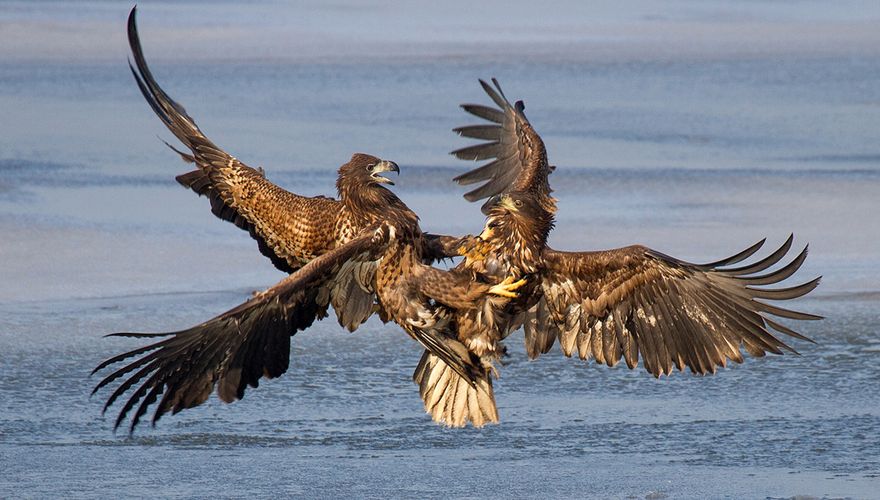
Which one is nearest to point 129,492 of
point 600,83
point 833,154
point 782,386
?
point 782,386

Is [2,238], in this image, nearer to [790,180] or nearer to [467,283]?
[467,283]

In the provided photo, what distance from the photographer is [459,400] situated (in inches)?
260

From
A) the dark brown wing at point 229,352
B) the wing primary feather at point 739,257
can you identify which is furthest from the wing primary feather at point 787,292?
the dark brown wing at point 229,352

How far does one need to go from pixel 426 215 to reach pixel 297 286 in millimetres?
4359

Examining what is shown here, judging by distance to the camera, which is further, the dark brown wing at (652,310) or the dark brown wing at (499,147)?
the dark brown wing at (499,147)

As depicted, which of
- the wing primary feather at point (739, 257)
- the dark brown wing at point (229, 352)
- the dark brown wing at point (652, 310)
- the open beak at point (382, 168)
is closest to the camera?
the dark brown wing at point (229, 352)

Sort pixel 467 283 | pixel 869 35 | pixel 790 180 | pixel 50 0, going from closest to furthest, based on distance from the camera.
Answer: pixel 467 283 < pixel 790 180 < pixel 869 35 < pixel 50 0

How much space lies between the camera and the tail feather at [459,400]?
6590 mm

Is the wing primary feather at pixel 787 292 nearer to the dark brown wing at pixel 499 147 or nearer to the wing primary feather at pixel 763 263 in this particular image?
the wing primary feather at pixel 763 263

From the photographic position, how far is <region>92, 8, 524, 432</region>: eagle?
5594 mm

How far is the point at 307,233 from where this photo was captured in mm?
6844

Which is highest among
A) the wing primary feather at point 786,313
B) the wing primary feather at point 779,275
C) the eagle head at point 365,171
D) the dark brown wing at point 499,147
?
the dark brown wing at point 499,147

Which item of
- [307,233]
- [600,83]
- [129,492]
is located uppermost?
[600,83]

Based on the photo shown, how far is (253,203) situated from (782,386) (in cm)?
252
